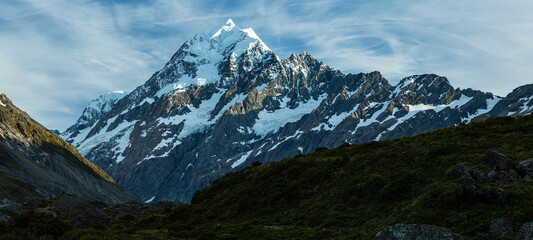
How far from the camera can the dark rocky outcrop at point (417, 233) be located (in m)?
16.5

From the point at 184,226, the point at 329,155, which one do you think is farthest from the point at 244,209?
the point at 329,155

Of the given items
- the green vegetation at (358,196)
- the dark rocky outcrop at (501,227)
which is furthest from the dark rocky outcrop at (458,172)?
the dark rocky outcrop at (501,227)

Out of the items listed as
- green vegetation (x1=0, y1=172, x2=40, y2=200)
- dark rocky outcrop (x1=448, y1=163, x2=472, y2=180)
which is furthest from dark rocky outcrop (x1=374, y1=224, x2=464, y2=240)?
green vegetation (x1=0, y1=172, x2=40, y2=200)

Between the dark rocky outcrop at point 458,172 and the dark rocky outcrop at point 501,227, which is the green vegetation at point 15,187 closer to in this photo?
the dark rocky outcrop at point 458,172

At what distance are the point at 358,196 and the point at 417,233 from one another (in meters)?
13.0

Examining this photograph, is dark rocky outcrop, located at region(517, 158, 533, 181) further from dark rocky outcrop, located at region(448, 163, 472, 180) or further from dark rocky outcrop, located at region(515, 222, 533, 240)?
dark rocky outcrop, located at region(515, 222, 533, 240)

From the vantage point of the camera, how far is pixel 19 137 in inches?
7441

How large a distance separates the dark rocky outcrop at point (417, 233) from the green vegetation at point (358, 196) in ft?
9.55

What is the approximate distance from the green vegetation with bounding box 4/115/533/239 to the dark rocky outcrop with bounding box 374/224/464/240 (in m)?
2.91

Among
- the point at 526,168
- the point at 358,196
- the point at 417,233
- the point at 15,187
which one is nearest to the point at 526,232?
the point at 417,233

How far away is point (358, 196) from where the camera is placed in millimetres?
29594

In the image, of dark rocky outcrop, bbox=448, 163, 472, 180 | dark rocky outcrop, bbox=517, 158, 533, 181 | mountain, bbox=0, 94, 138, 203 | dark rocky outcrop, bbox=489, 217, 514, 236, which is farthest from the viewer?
mountain, bbox=0, 94, 138, 203

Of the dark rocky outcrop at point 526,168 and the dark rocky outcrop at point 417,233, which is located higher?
the dark rocky outcrop at point 526,168

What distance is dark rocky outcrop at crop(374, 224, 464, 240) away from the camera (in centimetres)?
1652
